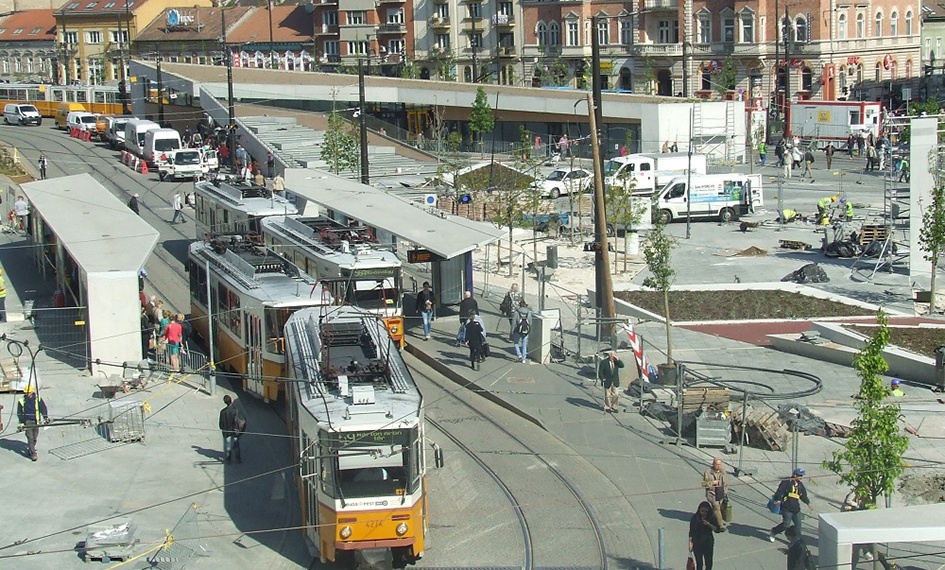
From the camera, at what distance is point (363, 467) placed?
18.7 meters

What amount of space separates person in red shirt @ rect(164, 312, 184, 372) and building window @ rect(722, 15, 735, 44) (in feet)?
235

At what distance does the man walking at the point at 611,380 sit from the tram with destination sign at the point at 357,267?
453 centimetres

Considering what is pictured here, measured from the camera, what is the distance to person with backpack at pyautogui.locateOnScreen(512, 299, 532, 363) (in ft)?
98.7

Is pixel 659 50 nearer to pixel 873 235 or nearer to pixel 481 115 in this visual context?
pixel 481 115

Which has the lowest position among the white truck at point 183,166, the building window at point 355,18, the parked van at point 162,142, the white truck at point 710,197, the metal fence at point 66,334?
the metal fence at point 66,334

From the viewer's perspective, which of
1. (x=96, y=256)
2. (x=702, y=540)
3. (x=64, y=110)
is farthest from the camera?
(x=64, y=110)

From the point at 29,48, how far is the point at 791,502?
125615mm

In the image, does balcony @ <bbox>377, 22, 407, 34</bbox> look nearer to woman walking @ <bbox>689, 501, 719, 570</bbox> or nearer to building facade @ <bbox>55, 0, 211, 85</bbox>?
building facade @ <bbox>55, 0, 211, 85</bbox>

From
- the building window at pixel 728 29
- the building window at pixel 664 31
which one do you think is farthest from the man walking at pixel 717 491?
the building window at pixel 664 31

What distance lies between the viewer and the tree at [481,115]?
7262cm

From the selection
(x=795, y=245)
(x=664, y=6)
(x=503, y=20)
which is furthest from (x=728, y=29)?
(x=795, y=245)

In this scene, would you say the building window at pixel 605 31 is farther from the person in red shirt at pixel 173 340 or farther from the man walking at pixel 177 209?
the person in red shirt at pixel 173 340

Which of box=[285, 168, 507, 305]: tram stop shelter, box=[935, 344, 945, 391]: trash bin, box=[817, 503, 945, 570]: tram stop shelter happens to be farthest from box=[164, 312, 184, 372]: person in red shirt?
box=[817, 503, 945, 570]: tram stop shelter

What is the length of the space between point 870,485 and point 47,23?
128 m
